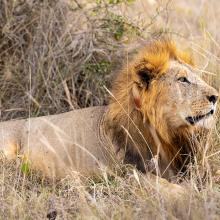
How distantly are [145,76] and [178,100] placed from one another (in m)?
0.26

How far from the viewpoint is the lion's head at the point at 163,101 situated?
4.49 m

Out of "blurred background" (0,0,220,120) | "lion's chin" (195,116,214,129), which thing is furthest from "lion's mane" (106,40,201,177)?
"blurred background" (0,0,220,120)

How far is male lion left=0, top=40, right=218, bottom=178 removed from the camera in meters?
4.53

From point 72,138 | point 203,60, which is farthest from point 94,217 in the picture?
point 203,60

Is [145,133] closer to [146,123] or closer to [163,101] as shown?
[146,123]

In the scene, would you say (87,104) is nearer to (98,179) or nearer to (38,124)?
(38,124)

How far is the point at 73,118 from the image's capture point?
5.15 metres

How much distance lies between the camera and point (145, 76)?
4574 millimetres

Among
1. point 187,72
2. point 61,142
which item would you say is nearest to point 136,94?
point 187,72

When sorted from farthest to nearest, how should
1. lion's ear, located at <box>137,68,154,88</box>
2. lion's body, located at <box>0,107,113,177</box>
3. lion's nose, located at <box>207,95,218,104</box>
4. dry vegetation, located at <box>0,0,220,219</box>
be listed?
dry vegetation, located at <box>0,0,220,219</box> → lion's body, located at <box>0,107,113,177</box> → lion's ear, located at <box>137,68,154,88</box> → lion's nose, located at <box>207,95,218,104</box>

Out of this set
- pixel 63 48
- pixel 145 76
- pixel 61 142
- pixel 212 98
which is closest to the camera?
pixel 212 98

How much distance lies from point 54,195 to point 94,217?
0.80 m

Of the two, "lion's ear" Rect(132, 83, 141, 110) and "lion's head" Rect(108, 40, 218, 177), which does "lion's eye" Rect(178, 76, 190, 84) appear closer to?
"lion's head" Rect(108, 40, 218, 177)

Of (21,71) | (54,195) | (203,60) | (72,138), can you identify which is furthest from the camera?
(21,71)
